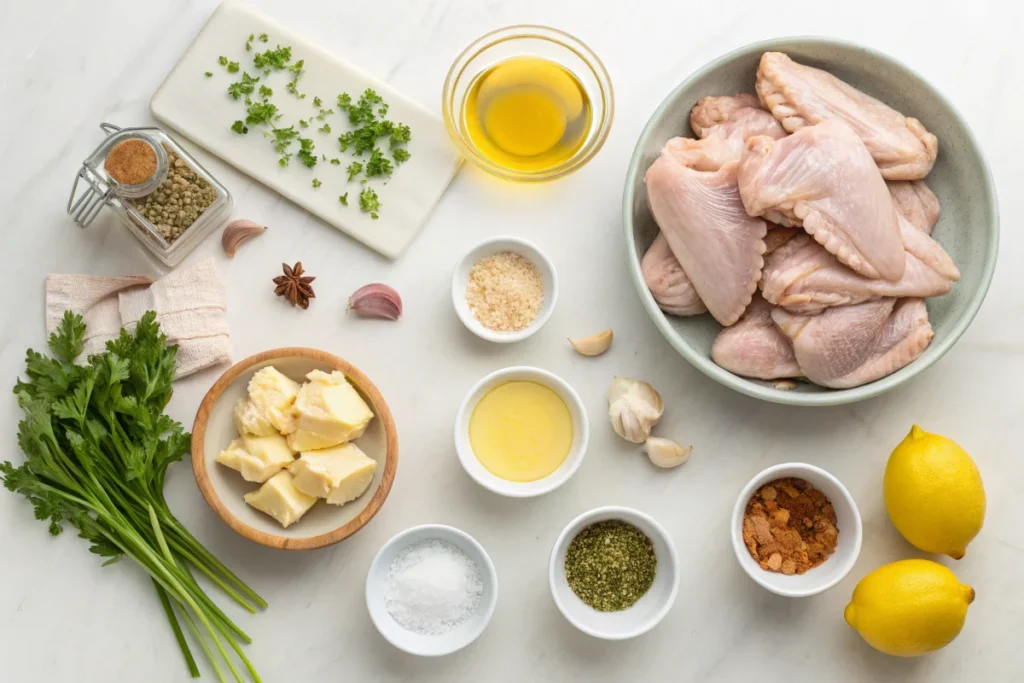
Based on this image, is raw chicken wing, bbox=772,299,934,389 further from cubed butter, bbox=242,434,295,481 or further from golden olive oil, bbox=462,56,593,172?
cubed butter, bbox=242,434,295,481

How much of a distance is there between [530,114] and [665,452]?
846 mm

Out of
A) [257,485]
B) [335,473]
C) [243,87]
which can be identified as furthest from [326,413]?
[243,87]

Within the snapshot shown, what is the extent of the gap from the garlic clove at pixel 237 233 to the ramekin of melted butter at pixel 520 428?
2.19 feet

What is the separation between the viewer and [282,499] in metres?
1.80

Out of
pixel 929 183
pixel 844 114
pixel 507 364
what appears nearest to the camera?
pixel 844 114

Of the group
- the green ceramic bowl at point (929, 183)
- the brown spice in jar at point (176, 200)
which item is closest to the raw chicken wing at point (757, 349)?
the green ceramic bowl at point (929, 183)

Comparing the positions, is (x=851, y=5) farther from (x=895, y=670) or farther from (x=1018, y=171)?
(x=895, y=670)

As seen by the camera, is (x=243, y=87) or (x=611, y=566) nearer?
(x=611, y=566)

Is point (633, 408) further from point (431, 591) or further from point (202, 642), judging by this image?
point (202, 642)

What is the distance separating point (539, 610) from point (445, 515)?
304mm

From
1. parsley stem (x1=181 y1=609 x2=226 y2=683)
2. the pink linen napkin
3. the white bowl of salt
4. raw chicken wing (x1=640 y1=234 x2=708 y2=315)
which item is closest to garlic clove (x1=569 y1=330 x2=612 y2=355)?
raw chicken wing (x1=640 y1=234 x2=708 y2=315)

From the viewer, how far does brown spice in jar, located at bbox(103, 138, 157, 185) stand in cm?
185

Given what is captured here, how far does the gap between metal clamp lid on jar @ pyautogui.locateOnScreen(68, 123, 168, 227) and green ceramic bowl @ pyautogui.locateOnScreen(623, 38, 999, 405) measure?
1024 mm

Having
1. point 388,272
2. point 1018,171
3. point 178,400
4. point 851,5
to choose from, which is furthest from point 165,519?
point 1018,171
